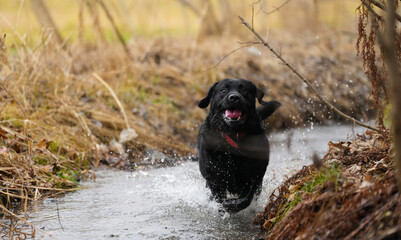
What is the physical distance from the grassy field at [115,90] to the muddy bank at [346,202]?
4.65 feet

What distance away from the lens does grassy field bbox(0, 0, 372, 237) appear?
570 cm

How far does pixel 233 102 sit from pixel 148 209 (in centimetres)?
135

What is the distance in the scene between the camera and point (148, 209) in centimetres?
483

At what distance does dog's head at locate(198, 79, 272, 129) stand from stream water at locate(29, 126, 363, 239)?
28.6 inches

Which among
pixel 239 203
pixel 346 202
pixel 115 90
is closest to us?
pixel 346 202

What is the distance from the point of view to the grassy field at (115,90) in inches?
225

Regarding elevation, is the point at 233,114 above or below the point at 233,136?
above

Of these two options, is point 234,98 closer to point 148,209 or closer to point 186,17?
point 148,209

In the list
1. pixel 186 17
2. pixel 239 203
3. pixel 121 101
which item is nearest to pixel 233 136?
pixel 239 203

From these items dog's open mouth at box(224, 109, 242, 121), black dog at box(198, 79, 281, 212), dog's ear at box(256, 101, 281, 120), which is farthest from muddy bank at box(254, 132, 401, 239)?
dog's ear at box(256, 101, 281, 120)

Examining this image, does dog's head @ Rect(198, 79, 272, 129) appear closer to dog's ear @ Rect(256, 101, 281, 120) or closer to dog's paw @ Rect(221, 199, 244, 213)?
dog's ear @ Rect(256, 101, 281, 120)

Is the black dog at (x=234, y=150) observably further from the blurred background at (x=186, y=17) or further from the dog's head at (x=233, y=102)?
the blurred background at (x=186, y=17)

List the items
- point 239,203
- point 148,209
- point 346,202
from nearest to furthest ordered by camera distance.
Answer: point 346,202 → point 239,203 → point 148,209

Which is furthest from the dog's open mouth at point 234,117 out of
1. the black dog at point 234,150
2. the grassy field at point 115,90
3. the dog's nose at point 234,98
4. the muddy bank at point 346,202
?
the muddy bank at point 346,202
